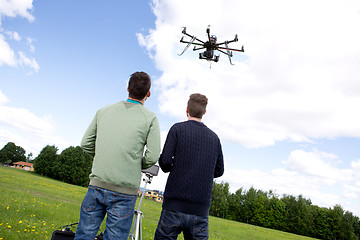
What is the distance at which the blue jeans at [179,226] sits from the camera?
292 centimetres

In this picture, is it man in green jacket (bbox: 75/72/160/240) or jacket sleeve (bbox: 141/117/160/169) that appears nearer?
man in green jacket (bbox: 75/72/160/240)

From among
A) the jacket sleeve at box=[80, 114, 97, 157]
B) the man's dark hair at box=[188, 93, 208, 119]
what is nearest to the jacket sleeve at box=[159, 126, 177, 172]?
the man's dark hair at box=[188, 93, 208, 119]

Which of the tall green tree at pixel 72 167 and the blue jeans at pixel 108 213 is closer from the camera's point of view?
the blue jeans at pixel 108 213

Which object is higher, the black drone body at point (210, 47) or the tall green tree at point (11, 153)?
the black drone body at point (210, 47)

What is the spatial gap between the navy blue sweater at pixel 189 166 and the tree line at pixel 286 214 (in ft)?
279

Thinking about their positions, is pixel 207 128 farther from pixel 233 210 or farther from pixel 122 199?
pixel 233 210

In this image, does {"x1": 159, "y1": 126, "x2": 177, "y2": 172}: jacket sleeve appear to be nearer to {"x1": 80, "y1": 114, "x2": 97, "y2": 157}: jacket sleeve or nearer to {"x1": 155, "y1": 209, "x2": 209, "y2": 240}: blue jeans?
{"x1": 155, "y1": 209, "x2": 209, "y2": 240}: blue jeans

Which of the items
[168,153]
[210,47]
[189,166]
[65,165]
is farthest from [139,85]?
[65,165]

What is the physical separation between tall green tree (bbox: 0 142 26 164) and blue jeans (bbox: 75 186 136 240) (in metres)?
116

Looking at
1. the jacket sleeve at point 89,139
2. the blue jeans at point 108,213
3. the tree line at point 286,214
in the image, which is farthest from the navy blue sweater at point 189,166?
the tree line at point 286,214

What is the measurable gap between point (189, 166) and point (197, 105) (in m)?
0.86

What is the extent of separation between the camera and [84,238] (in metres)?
2.73

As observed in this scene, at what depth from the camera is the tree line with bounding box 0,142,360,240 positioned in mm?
67438

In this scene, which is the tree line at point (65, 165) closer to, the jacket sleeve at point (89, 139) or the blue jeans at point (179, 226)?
the jacket sleeve at point (89, 139)
